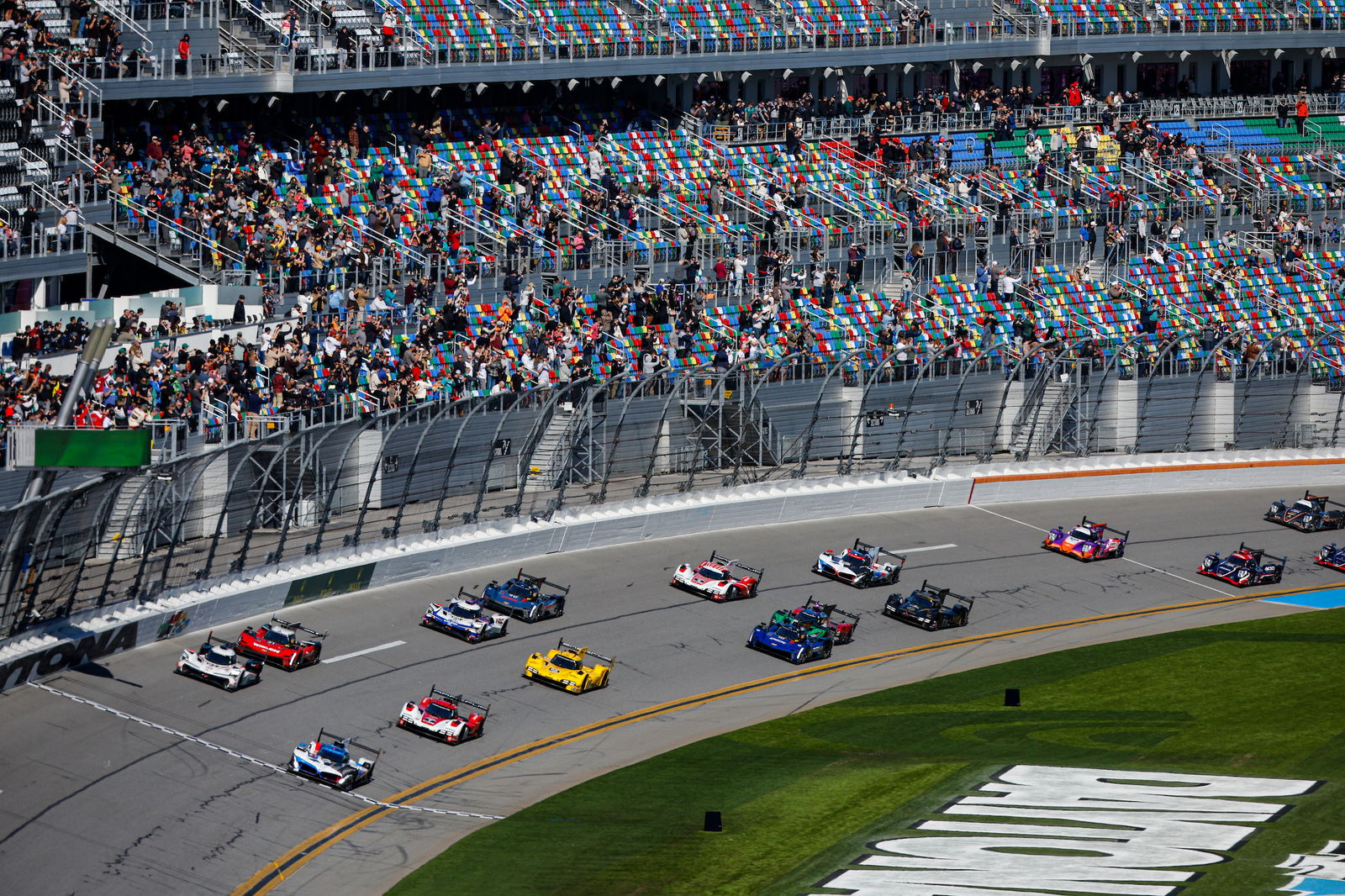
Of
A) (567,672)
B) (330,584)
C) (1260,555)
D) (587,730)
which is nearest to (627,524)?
(330,584)

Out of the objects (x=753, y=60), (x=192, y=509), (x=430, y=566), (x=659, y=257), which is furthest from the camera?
(x=753, y=60)

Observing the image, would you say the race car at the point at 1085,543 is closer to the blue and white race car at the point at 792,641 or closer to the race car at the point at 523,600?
the blue and white race car at the point at 792,641

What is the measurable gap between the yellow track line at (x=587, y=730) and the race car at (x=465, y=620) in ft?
12.2

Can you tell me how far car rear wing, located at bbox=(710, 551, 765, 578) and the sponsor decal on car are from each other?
10173 mm

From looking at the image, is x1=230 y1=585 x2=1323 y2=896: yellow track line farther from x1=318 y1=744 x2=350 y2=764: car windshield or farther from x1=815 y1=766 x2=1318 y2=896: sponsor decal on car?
x1=815 y1=766 x2=1318 y2=896: sponsor decal on car

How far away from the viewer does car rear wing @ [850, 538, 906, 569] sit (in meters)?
51.4

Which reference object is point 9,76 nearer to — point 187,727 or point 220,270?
point 220,270

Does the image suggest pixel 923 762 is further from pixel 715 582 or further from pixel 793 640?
pixel 715 582

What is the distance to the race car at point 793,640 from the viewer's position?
153ft

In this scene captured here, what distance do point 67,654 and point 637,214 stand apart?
84.4 ft

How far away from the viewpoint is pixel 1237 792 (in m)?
40.7

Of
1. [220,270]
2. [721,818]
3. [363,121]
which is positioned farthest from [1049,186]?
[721,818]

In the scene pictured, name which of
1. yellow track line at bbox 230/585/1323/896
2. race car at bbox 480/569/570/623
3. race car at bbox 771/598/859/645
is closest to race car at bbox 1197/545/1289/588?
yellow track line at bbox 230/585/1323/896

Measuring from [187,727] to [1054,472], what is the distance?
24813mm
